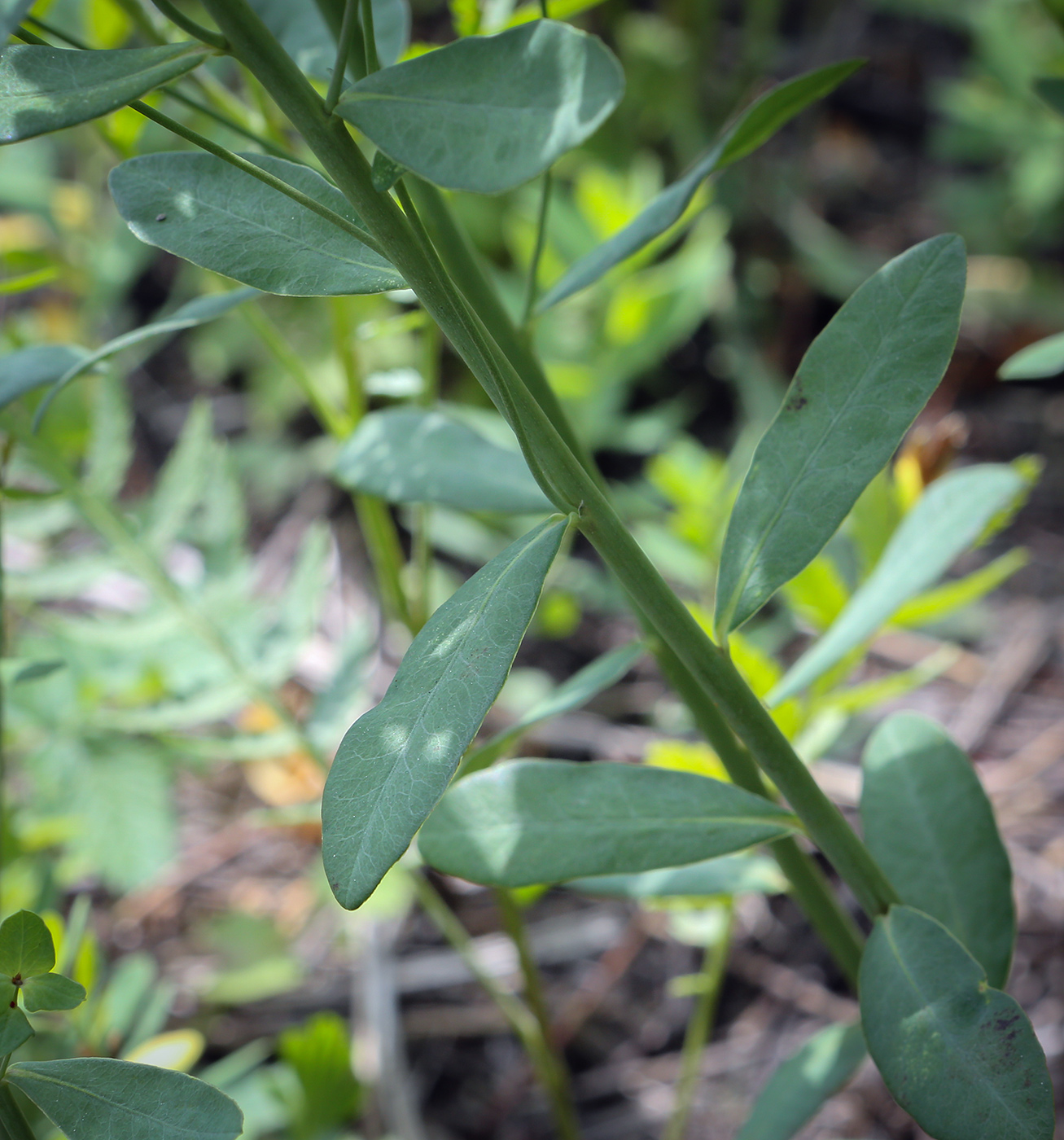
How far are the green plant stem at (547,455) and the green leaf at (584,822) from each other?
40 millimetres

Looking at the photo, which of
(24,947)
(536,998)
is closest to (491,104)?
(24,947)

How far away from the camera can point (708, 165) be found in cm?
54

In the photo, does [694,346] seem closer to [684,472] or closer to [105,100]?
[684,472]

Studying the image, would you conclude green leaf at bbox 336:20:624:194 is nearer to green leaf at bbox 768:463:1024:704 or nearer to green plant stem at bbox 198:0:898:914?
green plant stem at bbox 198:0:898:914

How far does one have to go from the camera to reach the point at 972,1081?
0.46m

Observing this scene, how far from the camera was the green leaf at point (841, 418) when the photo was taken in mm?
504

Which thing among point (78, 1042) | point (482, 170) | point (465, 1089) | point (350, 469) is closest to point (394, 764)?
point (482, 170)

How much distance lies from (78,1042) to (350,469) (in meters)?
0.54

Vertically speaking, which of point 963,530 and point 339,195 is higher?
point 339,195

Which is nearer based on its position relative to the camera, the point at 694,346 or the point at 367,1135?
the point at 367,1135

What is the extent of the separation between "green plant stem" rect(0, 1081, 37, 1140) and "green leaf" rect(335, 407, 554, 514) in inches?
15.9

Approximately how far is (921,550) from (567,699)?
28 centimetres

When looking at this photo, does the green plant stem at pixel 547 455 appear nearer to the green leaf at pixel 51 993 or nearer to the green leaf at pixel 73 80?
the green leaf at pixel 73 80

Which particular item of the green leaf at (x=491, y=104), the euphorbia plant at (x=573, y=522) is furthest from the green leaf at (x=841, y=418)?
the green leaf at (x=491, y=104)
